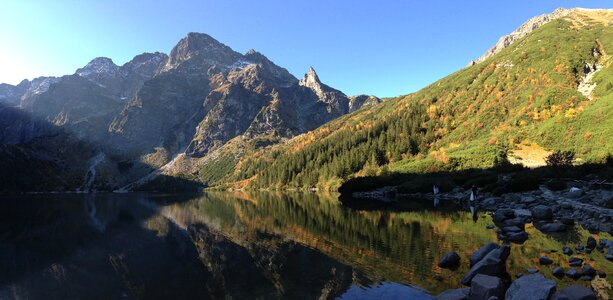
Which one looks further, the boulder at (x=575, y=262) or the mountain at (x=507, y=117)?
the mountain at (x=507, y=117)

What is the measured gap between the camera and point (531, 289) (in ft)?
45.4

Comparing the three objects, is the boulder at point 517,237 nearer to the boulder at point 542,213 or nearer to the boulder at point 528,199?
the boulder at point 542,213

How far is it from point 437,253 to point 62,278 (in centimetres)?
2574

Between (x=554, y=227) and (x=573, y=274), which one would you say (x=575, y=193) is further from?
(x=573, y=274)

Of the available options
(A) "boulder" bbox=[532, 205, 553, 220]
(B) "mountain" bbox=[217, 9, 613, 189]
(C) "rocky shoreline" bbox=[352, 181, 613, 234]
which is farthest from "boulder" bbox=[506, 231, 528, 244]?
(B) "mountain" bbox=[217, 9, 613, 189]

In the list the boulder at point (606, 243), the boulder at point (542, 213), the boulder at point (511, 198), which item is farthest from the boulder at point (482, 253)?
the boulder at point (511, 198)

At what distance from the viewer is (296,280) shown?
2136 cm

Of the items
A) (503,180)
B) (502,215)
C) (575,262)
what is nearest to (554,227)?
(502,215)

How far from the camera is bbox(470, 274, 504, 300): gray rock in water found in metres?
14.4

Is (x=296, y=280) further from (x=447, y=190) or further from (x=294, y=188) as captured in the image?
(x=294, y=188)

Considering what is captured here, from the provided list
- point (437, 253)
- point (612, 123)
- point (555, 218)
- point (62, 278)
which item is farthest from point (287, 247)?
point (612, 123)

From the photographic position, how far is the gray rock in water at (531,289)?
13352mm

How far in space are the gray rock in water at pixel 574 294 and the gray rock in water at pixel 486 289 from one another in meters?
1.95

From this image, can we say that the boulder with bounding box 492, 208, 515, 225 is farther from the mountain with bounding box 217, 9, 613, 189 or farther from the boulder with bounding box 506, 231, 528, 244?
the mountain with bounding box 217, 9, 613, 189
